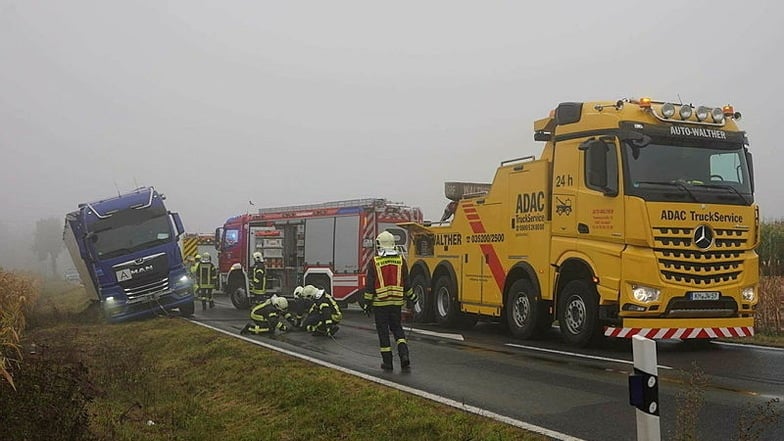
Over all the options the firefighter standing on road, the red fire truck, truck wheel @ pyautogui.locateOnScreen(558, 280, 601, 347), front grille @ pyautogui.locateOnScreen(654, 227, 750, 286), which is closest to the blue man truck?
the red fire truck

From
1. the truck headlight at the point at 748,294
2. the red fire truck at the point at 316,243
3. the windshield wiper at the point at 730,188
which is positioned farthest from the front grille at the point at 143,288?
the truck headlight at the point at 748,294

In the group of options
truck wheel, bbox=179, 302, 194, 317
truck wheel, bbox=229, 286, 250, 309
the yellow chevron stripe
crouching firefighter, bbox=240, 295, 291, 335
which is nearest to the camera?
crouching firefighter, bbox=240, 295, 291, 335

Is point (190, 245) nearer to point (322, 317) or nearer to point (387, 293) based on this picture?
point (322, 317)

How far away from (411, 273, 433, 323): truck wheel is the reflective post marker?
10.9 m

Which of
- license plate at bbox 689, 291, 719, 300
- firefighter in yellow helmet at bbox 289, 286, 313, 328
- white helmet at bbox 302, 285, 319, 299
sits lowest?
firefighter in yellow helmet at bbox 289, 286, 313, 328

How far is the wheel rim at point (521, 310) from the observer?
11.3 meters

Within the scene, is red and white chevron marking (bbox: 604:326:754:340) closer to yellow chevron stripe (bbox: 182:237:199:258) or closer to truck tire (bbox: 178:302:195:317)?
truck tire (bbox: 178:302:195:317)

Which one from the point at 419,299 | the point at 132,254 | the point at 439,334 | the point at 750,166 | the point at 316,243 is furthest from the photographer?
the point at 316,243

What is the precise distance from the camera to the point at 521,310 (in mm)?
11484

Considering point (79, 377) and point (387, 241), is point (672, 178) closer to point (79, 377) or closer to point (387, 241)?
point (387, 241)

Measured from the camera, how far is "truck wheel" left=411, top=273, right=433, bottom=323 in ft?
47.0

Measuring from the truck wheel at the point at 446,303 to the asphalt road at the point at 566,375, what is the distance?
0.80 meters

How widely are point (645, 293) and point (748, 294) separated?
164 cm

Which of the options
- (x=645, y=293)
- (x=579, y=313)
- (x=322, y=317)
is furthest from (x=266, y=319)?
(x=645, y=293)
